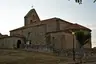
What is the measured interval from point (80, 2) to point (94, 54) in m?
34.0

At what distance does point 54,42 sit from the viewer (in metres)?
54.6

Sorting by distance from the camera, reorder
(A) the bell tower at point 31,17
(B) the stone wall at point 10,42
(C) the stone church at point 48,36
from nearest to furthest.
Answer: (C) the stone church at point 48,36, (B) the stone wall at point 10,42, (A) the bell tower at point 31,17

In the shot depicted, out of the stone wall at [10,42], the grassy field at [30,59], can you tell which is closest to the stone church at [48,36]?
the stone wall at [10,42]

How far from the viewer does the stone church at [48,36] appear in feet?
175

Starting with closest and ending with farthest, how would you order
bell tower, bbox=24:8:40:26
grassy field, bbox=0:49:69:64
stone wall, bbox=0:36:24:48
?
grassy field, bbox=0:49:69:64
stone wall, bbox=0:36:24:48
bell tower, bbox=24:8:40:26

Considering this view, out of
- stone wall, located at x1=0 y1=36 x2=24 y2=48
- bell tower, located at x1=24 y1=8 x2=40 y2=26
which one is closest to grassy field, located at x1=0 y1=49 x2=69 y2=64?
stone wall, located at x1=0 y1=36 x2=24 y2=48

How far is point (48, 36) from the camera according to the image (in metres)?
57.6

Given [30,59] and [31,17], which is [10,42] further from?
[30,59]

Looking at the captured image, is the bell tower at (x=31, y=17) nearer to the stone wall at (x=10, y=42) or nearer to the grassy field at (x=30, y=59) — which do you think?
the stone wall at (x=10, y=42)

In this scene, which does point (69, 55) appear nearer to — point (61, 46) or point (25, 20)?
point (61, 46)

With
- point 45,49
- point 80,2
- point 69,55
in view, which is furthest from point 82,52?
point 80,2

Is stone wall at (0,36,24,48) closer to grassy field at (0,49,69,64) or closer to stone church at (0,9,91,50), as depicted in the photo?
stone church at (0,9,91,50)

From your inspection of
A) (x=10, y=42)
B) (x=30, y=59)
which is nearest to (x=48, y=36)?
(x=10, y=42)

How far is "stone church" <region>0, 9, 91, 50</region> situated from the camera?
53.3 meters
